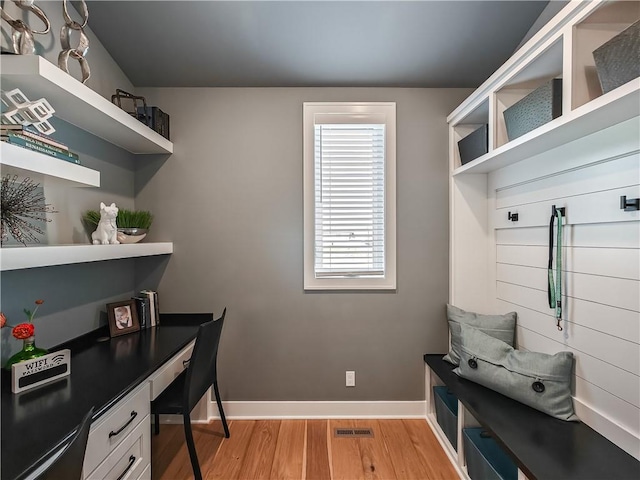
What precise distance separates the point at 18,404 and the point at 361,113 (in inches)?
98.9

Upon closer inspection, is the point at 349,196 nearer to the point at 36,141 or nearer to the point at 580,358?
the point at 580,358

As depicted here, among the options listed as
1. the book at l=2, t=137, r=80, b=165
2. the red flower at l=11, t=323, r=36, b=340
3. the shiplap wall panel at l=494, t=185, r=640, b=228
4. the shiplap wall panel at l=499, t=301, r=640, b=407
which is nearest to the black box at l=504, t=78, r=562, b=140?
the shiplap wall panel at l=494, t=185, r=640, b=228

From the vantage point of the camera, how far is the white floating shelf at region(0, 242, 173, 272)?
1255mm

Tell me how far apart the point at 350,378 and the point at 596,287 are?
1688mm

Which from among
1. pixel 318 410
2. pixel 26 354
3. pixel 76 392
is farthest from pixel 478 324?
pixel 26 354

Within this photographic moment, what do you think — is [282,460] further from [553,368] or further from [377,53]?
[377,53]

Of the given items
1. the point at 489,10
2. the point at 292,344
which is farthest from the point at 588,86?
the point at 292,344

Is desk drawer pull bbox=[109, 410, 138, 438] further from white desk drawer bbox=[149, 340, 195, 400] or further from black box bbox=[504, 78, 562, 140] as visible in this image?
black box bbox=[504, 78, 562, 140]

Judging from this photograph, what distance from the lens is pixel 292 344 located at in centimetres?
252

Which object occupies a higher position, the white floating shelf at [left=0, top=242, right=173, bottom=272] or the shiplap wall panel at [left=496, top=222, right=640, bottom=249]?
the shiplap wall panel at [left=496, top=222, right=640, bottom=249]

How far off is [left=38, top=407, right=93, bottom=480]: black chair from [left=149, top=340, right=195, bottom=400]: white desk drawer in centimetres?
83

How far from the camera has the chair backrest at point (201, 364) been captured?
1751mm

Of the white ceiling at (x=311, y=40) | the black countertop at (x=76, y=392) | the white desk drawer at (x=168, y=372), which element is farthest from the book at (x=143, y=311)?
the white ceiling at (x=311, y=40)

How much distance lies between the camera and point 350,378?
8.25 feet
